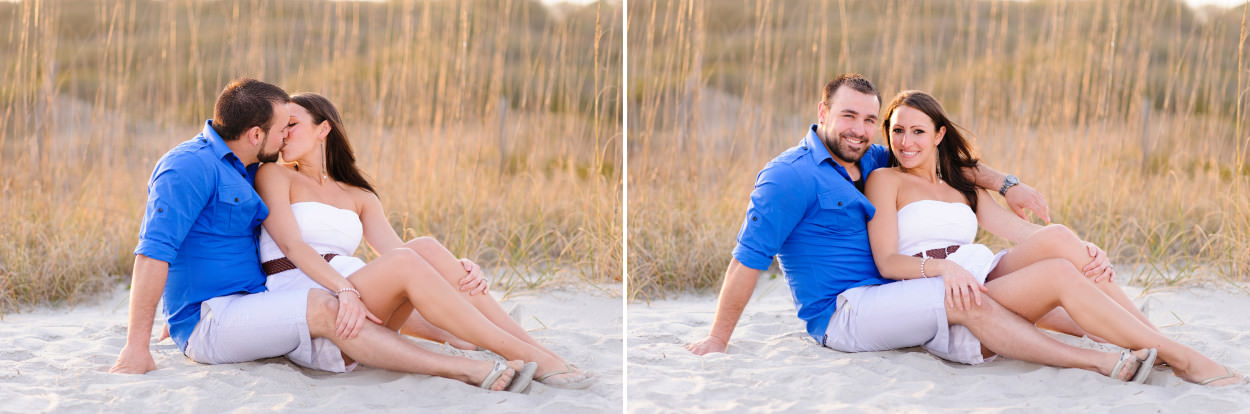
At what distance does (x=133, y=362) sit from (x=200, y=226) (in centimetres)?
41

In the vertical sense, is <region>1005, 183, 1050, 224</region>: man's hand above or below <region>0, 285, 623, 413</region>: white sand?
above

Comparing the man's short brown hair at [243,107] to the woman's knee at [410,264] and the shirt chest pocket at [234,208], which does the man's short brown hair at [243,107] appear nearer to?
the shirt chest pocket at [234,208]

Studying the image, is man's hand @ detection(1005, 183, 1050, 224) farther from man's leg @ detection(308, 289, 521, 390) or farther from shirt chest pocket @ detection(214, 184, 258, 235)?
shirt chest pocket @ detection(214, 184, 258, 235)

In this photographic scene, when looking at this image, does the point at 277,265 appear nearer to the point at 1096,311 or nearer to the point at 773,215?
the point at 773,215

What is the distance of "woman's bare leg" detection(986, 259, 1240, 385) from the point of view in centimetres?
274

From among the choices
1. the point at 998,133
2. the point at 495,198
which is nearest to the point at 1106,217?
the point at 998,133

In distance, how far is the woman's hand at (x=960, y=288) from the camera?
2852 mm

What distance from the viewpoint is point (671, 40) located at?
480 cm

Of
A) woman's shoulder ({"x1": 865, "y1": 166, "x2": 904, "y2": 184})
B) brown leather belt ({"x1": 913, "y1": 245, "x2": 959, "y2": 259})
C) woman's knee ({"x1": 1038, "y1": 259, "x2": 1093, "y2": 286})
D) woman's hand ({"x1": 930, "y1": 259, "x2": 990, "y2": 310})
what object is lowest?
woman's hand ({"x1": 930, "y1": 259, "x2": 990, "y2": 310})

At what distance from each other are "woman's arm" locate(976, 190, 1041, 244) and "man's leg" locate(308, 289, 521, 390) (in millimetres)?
1624

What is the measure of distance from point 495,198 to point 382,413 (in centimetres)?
262

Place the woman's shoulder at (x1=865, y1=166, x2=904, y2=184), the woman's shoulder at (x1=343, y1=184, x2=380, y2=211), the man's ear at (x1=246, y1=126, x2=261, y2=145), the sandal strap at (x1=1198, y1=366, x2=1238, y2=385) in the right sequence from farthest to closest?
the woman's shoulder at (x1=343, y1=184, x2=380, y2=211)
the woman's shoulder at (x1=865, y1=166, x2=904, y2=184)
the man's ear at (x1=246, y1=126, x2=261, y2=145)
the sandal strap at (x1=1198, y1=366, x2=1238, y2=385)

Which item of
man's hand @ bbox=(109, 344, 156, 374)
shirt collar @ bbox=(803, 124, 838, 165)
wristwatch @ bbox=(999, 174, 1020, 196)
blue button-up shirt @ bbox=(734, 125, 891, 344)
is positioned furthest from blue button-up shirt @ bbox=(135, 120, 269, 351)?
wristwatch @ bbox=(999, 174, 1020, 196)

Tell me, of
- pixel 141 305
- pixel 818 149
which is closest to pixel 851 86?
pixel 818 149
